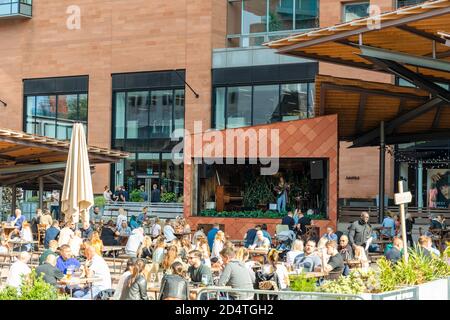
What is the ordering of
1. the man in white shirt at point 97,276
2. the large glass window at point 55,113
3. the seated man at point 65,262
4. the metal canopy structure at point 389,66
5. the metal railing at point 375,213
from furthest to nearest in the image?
1. the large glass window at point 55,113
2. the metal railing at point 375,213
3. the metal canopy structure at point 389,66
4. the seated man at point 65,262
5. the man in white shirt at point 97,276

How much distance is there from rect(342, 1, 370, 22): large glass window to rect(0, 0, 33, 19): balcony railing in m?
17.6

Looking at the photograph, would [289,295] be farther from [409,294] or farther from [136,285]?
[136,285]

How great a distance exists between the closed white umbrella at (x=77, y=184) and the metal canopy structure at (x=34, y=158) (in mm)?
3418

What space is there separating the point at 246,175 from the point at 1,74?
23.6 meters

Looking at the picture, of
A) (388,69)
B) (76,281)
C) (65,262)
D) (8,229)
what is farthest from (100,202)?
(76,281)

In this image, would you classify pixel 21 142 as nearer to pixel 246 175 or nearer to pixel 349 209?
pixel 246 175

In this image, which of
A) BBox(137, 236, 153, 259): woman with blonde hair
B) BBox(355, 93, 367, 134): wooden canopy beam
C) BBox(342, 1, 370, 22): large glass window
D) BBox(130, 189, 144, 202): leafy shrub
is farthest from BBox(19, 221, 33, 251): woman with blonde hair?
BBox(342, 1, 370, 22): large glass window

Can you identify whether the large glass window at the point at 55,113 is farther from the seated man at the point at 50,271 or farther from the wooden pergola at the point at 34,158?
the seated man at the point at 50,271

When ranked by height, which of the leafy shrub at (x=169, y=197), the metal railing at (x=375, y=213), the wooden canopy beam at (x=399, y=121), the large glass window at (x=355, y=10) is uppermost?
the large glass window at (x=355, y=10)

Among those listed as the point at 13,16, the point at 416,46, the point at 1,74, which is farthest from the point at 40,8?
the point at 416,46

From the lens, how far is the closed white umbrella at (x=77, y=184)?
18.4m

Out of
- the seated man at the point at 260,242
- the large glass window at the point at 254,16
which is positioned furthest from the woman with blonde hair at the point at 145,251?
the large glass window at the point at 254,16

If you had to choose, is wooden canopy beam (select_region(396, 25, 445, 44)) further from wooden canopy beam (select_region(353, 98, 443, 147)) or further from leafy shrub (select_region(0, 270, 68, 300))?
leafy shrub (select_region(0, 270, 68, 300))
